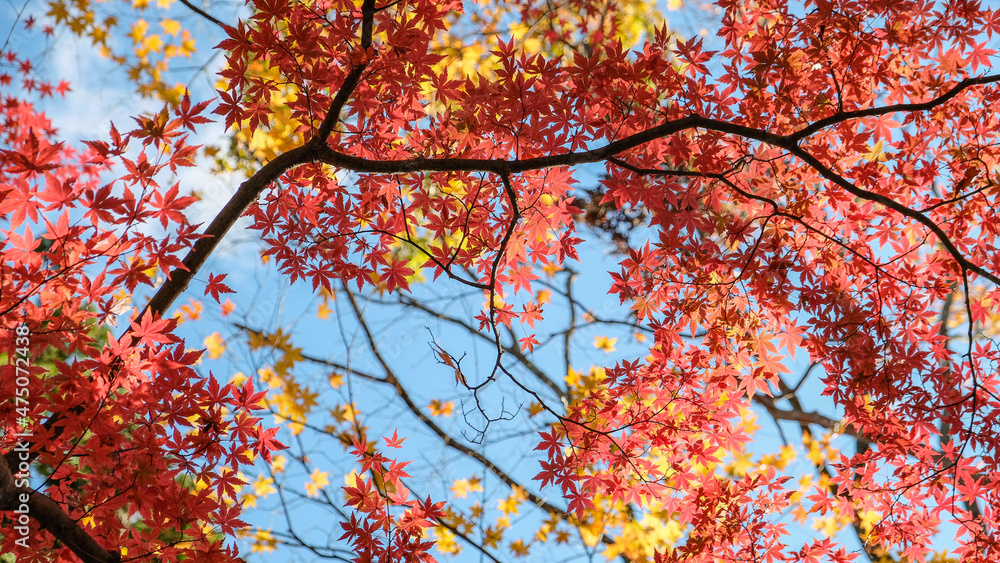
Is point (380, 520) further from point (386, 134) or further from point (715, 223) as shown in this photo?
point (715, 223)

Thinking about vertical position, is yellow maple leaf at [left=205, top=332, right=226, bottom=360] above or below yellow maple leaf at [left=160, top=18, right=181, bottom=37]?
below

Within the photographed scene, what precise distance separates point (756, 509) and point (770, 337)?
1.13 meters

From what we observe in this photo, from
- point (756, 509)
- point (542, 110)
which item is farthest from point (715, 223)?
point (756, 509)

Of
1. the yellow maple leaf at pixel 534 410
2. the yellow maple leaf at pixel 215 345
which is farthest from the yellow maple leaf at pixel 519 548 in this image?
the yellow maple leaf at pixel 215 345

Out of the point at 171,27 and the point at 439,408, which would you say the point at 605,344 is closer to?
the point at 439,408

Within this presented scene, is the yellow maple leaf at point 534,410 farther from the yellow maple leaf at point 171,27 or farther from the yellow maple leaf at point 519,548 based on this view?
the yellow maple leaf at point 171,27

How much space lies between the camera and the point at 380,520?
2635 millimetres

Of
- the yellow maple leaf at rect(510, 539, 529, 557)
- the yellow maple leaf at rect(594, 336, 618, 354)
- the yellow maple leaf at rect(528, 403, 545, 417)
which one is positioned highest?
the yellow maple leaf at rect(594, 336, 618, 354)

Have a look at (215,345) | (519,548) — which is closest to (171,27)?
(215,345)

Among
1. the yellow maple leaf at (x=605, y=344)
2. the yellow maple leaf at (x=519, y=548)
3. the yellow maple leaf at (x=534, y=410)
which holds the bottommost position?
the yellow maple leaf at (x=519, y=548)

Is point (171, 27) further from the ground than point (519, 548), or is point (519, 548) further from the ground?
point (171, 27)

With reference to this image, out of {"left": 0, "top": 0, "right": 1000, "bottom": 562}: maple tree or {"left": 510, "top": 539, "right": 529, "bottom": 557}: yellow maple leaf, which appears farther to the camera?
{"left": 510, "top": 539, "right": 529, "bottom": 557}: yellow maple leaf

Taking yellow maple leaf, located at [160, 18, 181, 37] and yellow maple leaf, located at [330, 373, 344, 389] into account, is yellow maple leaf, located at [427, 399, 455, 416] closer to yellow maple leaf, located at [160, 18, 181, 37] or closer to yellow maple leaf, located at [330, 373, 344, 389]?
yellow maple leaf, located at [330, 373, 344, 389]

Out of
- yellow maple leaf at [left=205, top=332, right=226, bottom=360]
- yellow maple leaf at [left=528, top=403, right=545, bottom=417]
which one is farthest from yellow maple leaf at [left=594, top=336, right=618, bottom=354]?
yellow maple leaf at [left=205, top=332, right=226, bottom=360]
